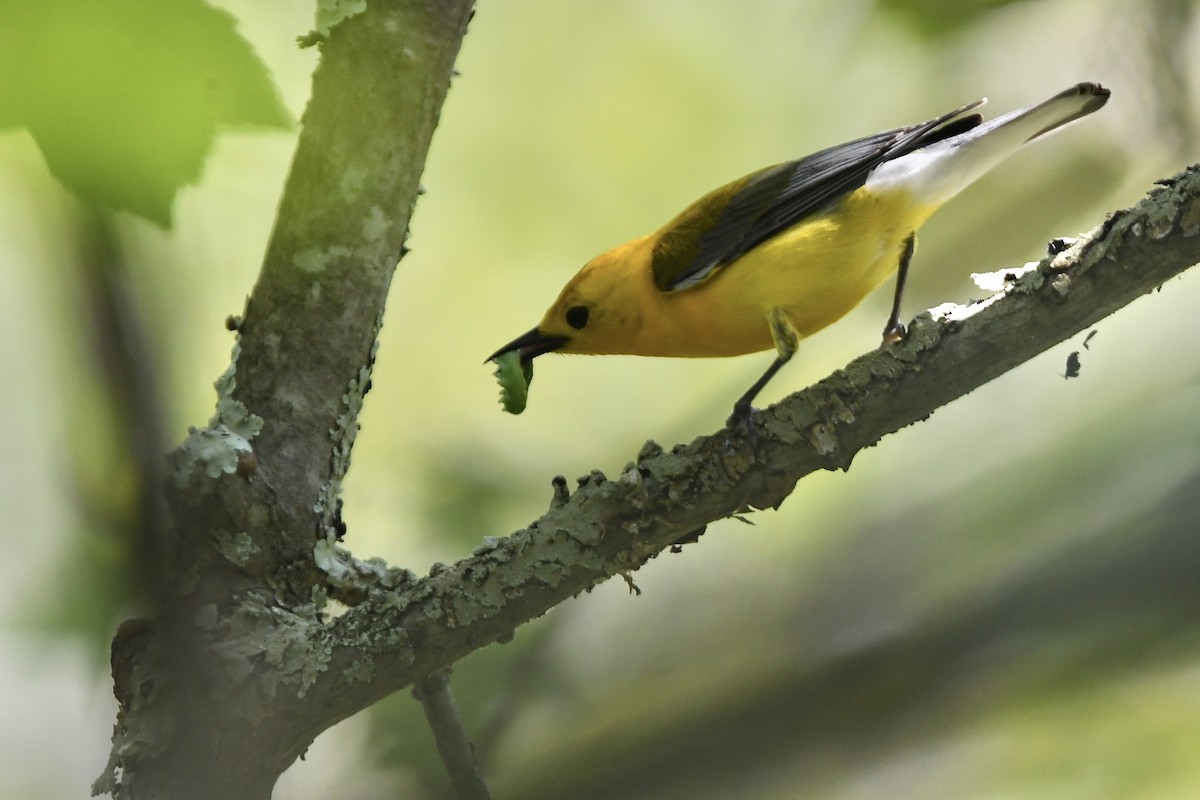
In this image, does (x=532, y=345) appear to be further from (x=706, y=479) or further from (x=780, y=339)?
(x=706, y=479)

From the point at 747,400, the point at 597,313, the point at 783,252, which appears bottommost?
the point at 747,400

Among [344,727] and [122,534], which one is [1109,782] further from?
[344,727]

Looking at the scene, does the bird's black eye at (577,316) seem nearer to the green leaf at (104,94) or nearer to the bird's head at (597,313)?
the bird's head at (597,313)

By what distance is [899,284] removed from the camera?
5.14 feet

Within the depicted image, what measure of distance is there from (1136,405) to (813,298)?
0.60 metres

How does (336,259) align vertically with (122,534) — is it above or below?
above

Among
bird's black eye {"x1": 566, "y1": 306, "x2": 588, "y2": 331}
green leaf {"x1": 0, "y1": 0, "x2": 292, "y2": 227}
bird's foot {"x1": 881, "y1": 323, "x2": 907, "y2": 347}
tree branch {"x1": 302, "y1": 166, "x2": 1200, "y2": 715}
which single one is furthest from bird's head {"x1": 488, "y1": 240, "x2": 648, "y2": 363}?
green leaf {"x1": 0, "y1": 0, "x2": 292, "y2": 227}

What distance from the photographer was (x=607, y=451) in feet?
5.40

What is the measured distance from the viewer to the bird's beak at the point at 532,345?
1.66 metres

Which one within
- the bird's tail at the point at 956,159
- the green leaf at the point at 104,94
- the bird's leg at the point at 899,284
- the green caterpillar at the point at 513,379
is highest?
the green caterpillar at the point at 513,379

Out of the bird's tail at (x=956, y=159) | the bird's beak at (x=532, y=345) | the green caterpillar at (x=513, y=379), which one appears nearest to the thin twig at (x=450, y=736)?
the green caterpillar at (x=513, y=379)

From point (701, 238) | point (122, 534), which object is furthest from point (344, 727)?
point (122, 534)

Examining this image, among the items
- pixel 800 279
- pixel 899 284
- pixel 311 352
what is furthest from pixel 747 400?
pixel 311 352

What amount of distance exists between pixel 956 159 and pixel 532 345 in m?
0.72
